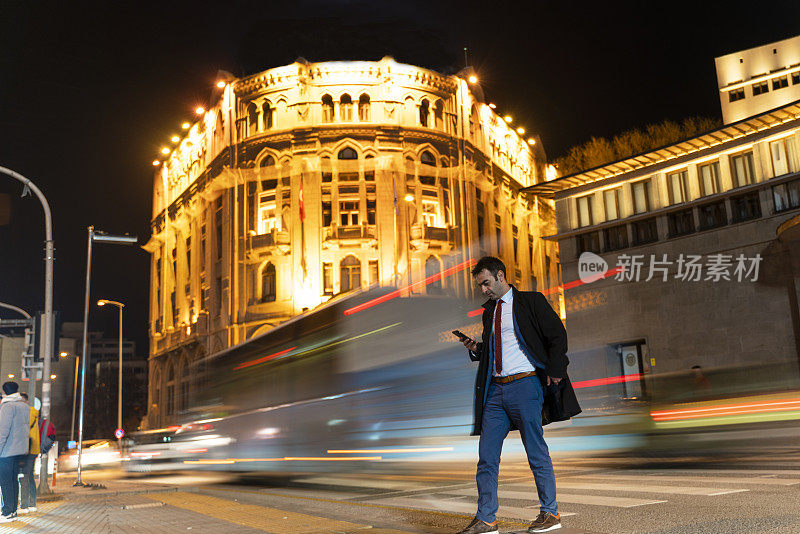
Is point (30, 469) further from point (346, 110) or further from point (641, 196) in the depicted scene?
point (346, 110)

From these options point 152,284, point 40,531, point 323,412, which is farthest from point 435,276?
point 152,284

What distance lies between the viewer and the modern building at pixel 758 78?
5384 cm

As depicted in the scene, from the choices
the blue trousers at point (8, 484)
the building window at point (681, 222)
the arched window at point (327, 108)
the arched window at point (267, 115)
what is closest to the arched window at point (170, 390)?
the arched window at point (267, 115)

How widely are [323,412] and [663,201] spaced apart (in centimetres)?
2931

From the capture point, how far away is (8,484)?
9453 millimetres

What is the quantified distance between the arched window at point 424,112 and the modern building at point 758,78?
23.4 metres

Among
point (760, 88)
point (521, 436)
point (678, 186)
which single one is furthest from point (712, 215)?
point (521, 436)

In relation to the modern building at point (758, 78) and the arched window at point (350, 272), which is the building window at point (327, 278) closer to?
the arched window at point (350, 272)

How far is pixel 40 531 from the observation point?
26.0ft

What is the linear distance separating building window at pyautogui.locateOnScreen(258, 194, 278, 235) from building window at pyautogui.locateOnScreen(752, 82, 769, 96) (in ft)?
119

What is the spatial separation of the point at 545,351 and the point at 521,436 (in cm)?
60

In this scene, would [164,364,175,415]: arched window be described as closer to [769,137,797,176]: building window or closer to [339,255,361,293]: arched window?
[339,255,361,293]: arched window

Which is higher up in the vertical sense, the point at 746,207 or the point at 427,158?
the point at 427,158

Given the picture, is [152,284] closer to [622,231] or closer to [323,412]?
[622,231]
